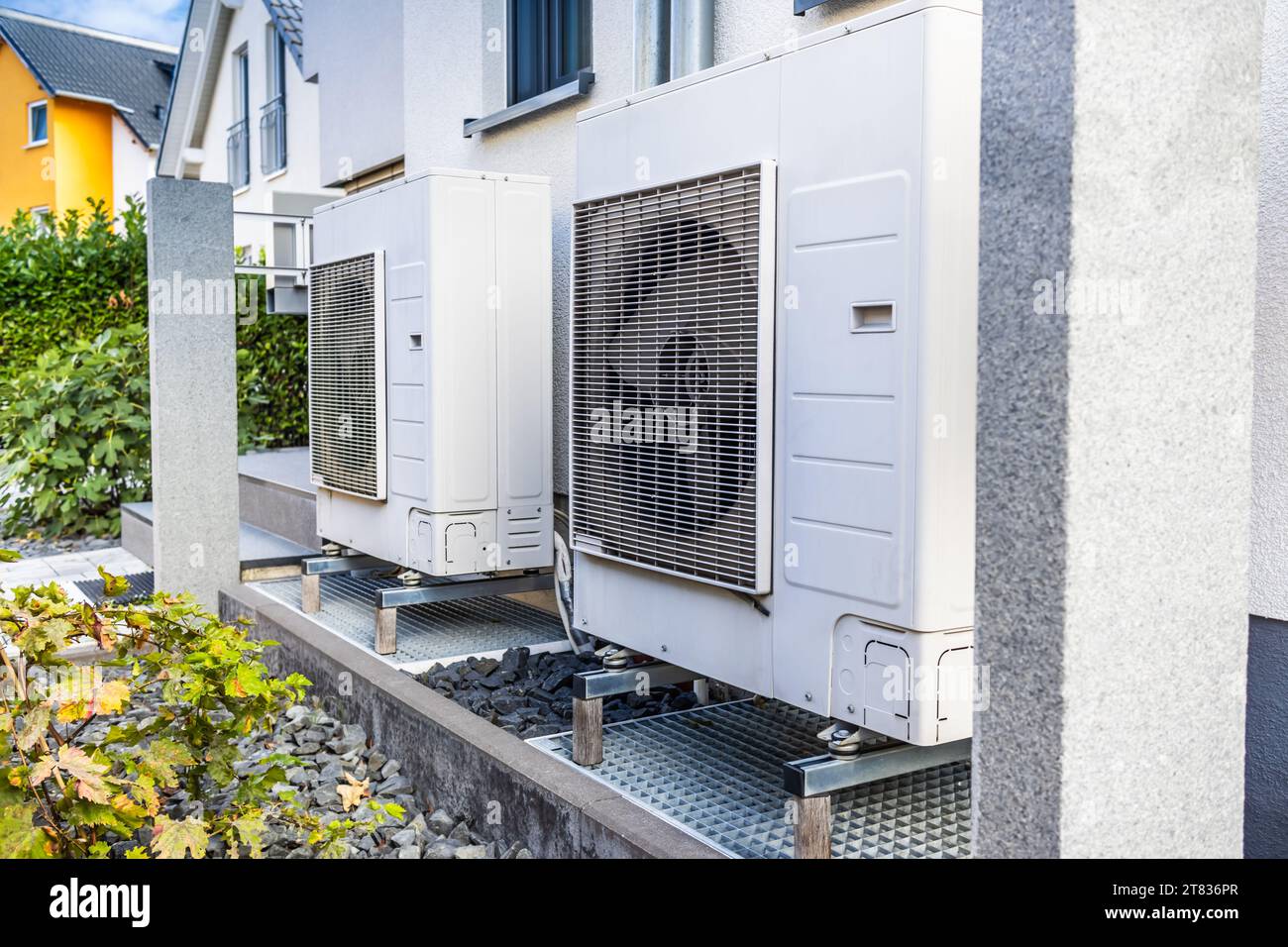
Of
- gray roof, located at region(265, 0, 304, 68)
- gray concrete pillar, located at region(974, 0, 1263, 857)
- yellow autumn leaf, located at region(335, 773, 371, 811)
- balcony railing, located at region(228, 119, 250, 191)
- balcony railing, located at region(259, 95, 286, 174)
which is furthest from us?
balcony railing, located at region(228, 119, 250, 191)

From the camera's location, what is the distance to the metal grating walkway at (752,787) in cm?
259

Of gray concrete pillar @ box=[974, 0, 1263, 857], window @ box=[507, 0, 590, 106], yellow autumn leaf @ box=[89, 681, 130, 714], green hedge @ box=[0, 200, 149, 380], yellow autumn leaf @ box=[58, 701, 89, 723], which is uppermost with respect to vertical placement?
A: window @ box=[507, 0, 590, 106]

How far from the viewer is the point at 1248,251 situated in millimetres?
1651

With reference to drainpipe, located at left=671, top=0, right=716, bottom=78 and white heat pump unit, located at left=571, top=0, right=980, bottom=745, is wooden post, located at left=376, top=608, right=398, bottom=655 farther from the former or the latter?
drainpipe, located at left=671, top=0, right=716, bottom=78

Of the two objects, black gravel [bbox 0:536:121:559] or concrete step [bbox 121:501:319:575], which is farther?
black gravel [bbox 0:536:121:559]

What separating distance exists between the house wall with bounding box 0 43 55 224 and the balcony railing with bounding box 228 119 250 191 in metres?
1.96

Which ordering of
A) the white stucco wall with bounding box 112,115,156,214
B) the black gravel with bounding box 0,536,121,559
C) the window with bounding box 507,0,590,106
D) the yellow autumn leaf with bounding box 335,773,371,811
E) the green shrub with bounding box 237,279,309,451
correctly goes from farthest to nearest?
the white stucco wall with bounding box 112,115,156,214 → the green shrub with bounding box 237,279,309,451 → the black gravel with bounding box 0,536,121,559 → the window with bounding box 507,0,590,106 → the yellow autumn leaf with bounding box 335,773,371,811

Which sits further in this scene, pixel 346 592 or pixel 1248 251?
pixel 346 592

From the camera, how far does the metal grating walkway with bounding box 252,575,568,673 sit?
4410 mm

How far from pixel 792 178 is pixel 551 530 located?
228 centimetres

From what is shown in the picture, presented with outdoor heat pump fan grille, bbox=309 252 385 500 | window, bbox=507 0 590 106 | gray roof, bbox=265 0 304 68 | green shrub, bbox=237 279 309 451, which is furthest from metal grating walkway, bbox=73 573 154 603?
gray roof, bbox=265 0 304 68

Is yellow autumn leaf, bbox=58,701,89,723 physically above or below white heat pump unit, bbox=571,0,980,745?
below
